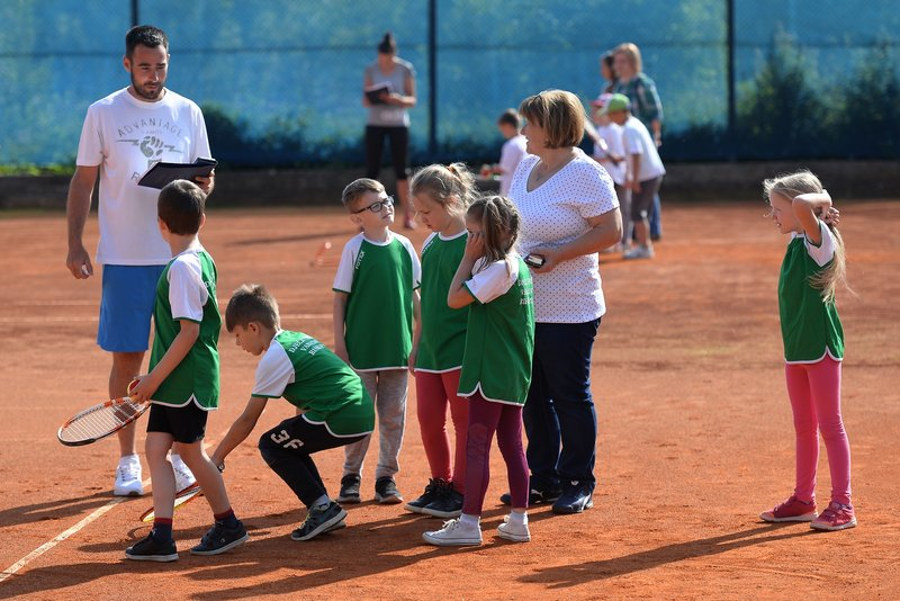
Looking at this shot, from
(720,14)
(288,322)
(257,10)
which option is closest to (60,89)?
(257,10)

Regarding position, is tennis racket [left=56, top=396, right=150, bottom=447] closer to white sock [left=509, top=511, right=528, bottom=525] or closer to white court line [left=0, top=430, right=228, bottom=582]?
white court line [left=0, top=430, right=228, bottom=582]

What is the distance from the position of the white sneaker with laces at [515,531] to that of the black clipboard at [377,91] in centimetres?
1264

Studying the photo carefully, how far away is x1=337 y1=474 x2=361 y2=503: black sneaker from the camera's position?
671 centimetres

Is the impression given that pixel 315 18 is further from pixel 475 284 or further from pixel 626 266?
pixel 475 284

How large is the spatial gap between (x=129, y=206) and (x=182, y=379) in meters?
1.47

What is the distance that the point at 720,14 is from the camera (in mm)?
21922

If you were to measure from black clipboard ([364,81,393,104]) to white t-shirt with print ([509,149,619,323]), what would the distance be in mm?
11891

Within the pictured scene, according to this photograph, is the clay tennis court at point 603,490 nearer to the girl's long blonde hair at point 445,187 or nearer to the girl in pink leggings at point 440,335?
the girl in pink leggings at point 440,335

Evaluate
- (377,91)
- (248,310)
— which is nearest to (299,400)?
(248,310)

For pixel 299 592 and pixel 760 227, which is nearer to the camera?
pixel 299 592

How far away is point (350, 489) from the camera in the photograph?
22.1ft

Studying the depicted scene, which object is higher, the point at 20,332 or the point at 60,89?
the point at 60,89

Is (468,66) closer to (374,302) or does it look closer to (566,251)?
(374,302)

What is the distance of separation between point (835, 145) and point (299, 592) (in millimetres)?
18333
